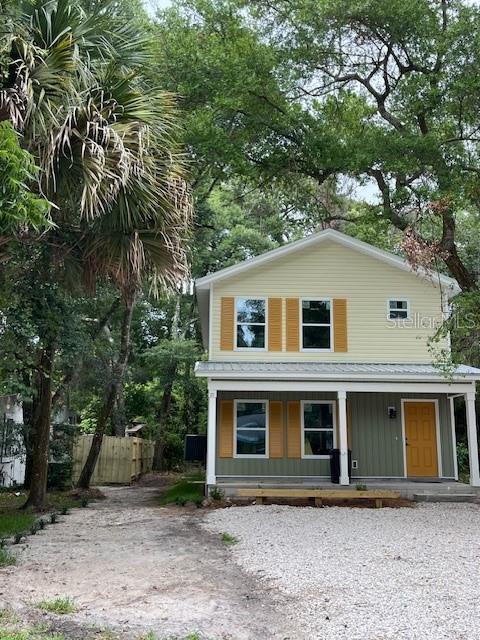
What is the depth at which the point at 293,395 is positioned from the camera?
15.8 m

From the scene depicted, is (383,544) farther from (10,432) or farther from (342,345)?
(10,432)

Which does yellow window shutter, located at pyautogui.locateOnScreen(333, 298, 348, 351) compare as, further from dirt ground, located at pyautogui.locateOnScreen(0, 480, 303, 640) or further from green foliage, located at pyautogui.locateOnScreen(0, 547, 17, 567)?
green foliage, located at pyautogui.locateOnScreen(0, 547, 17, 567)

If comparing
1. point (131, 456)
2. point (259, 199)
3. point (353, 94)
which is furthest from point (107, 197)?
point (259, 199)

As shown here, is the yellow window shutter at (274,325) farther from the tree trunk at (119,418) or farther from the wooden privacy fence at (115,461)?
the tree trunk at (119,418)

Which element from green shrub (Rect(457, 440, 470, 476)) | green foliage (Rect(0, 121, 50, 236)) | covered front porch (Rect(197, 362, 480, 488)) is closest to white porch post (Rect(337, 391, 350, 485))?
covered front porch (Rect(197, 362, 480, 488))

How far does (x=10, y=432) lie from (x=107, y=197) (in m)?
11.6

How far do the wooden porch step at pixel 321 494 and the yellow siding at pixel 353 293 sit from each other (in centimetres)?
387

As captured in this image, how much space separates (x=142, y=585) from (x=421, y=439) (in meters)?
11.1

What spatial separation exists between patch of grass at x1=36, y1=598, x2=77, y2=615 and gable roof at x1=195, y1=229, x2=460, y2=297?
1131 centimetres

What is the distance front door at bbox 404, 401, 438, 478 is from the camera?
15.6 m

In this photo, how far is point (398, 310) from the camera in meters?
16.5

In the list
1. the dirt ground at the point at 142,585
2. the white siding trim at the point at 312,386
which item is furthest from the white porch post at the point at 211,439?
the dirt ground at the point at 142,585

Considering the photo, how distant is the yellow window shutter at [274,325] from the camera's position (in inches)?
636

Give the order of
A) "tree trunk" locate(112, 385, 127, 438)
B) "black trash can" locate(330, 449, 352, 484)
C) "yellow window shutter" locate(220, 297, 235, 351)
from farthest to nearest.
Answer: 1. "tree trunk" locate(112, 385, 127, 438)
2. "yellow window shutter" locate(220, 297, 235, 351)
3. "black trash can" locate(330, 449, 352, 484)
